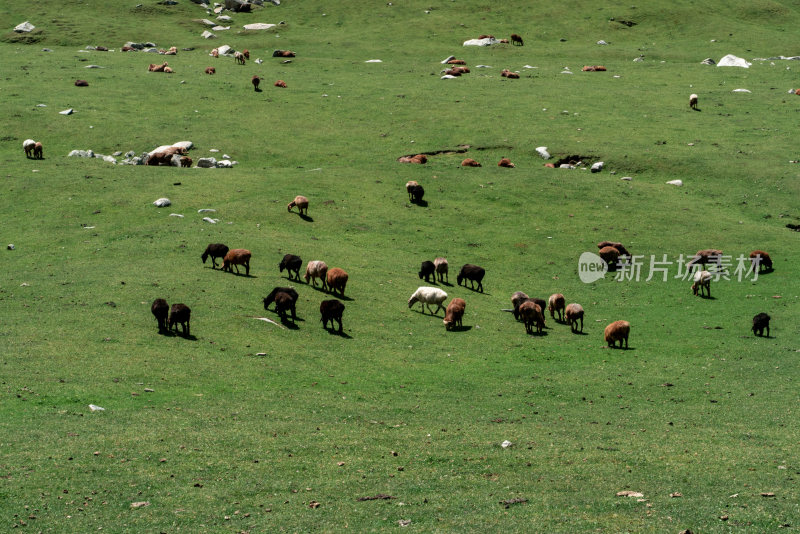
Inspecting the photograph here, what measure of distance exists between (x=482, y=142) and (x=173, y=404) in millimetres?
36071

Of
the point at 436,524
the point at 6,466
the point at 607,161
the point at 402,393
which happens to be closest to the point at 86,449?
the point at 6,466

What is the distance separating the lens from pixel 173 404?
18266mm

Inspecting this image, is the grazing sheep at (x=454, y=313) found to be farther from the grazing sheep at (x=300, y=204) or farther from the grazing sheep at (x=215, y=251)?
the grazing sheep at (x=300, y=204)

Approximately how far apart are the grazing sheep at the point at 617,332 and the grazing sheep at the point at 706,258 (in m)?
10.6

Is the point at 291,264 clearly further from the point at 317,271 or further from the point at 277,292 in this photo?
the point at 277,292

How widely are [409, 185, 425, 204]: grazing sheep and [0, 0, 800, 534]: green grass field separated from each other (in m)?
0.79

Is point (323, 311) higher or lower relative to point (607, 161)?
lower

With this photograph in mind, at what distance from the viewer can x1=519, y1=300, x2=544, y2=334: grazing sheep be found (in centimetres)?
2694

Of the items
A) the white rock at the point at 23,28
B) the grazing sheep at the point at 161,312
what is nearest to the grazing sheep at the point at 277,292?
the grazing sheep at the point at 161,312

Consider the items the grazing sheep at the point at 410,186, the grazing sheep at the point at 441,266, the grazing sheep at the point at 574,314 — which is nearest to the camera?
the grazing sheep at the point at 574,314

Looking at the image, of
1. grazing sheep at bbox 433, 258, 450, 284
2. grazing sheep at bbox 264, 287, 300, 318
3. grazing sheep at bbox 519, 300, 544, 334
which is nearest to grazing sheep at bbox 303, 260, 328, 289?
grazing sheep at bbox 264, 287, 300, 318

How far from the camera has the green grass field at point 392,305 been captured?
14.0m

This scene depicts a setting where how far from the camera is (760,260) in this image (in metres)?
34.2

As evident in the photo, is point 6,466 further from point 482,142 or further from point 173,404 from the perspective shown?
point 482,142
